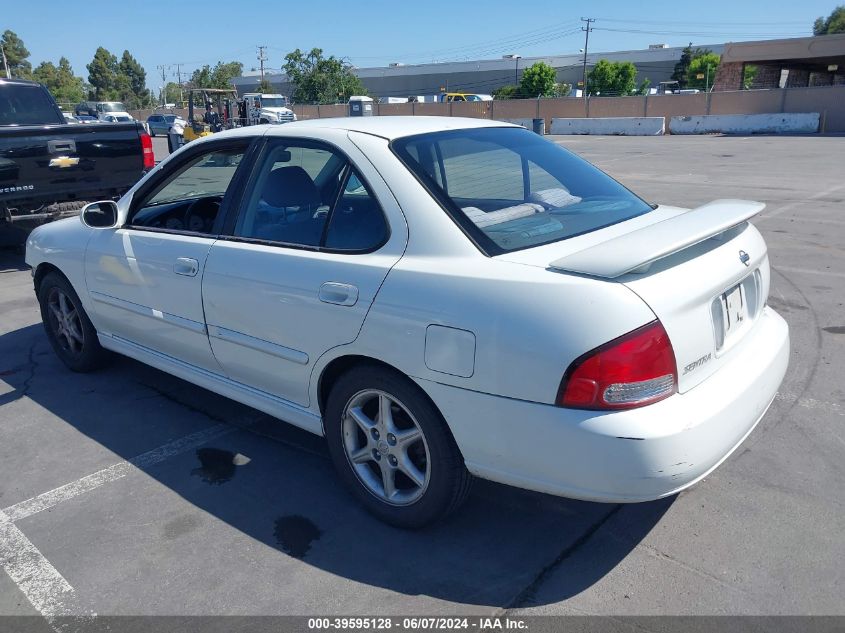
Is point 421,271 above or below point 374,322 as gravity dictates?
above

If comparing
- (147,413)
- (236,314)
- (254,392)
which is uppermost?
(236,314)

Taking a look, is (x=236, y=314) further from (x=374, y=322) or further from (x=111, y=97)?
(x=111, y=97)

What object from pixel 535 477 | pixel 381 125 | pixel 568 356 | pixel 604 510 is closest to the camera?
pixel 568 356

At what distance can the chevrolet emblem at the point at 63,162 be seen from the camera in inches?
312

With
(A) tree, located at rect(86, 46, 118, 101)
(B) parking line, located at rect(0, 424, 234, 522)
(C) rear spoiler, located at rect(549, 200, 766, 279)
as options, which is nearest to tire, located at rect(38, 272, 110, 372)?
(B) parking line, located at rect(0, 424, 234, 522)

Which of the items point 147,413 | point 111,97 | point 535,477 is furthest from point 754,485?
point 111,97

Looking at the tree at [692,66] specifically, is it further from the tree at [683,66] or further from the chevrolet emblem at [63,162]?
the chevrolet emblem at [63,162]

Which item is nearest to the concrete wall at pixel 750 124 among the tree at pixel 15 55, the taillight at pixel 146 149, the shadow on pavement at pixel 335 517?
the taillight at pixel 146 149

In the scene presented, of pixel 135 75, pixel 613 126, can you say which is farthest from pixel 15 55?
pixel 613 126

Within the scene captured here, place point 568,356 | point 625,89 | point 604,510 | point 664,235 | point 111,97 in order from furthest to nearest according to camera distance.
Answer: point 111,97 < point 625,89 < point 604,510 < point 664,235 < point 568,356

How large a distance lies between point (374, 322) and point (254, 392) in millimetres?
1093

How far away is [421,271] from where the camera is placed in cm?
277

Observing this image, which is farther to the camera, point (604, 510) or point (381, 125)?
point (381, 125)

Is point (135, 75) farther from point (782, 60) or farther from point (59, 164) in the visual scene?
point (59, 164)
